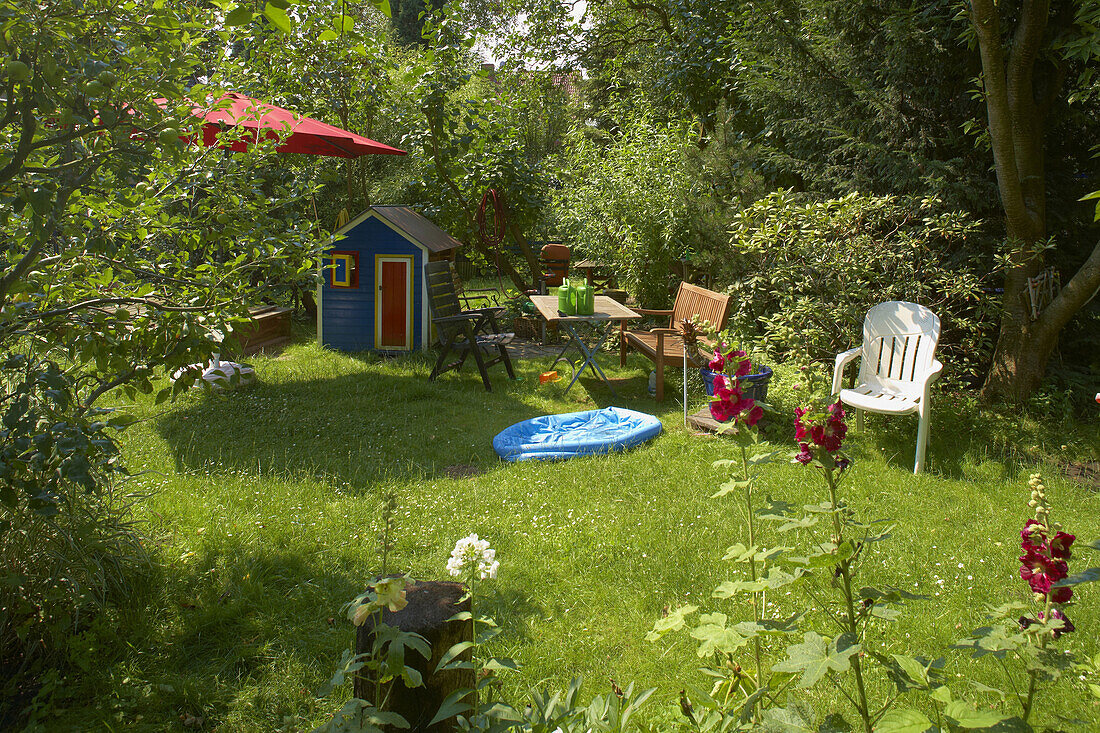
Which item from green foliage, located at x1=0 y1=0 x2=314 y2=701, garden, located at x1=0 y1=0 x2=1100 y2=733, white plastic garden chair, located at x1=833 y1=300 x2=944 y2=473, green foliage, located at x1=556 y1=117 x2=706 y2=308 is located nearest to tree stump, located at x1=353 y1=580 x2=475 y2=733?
garden, located at x1=0 y1=0 x2=1100 y2=733

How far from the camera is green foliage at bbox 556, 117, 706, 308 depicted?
8938mm

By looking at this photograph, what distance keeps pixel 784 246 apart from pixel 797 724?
547 centimetres

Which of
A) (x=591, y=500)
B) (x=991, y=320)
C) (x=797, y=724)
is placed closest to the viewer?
(x=797, y=724)

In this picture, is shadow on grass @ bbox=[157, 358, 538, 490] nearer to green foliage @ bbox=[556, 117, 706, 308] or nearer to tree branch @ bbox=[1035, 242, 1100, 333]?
green foliage @ bbox=[556, 117, 706, 308]

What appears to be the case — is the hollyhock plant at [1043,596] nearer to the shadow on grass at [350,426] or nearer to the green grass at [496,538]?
the green grass at [496,538]

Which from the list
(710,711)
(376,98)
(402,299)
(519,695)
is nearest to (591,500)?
(519,695)

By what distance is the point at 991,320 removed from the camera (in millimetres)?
6254

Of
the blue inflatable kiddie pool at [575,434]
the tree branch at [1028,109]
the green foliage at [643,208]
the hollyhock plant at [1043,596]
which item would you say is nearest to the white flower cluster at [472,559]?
the hollyhock plant at [1043,596]

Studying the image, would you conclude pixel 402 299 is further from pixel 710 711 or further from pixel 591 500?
pixel 710 711

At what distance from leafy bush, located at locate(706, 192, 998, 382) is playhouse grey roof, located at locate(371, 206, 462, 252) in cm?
390

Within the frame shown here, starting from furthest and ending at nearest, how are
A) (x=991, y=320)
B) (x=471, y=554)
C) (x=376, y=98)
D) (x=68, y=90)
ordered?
(x=376, y=98) < (x=991, y=320) < (x=68, y=90) < (x=471, y=554)

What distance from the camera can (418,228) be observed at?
925 centimetres

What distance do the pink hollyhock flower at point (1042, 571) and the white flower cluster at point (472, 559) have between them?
3.79 ft

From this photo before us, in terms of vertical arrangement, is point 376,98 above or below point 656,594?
Answer: above
